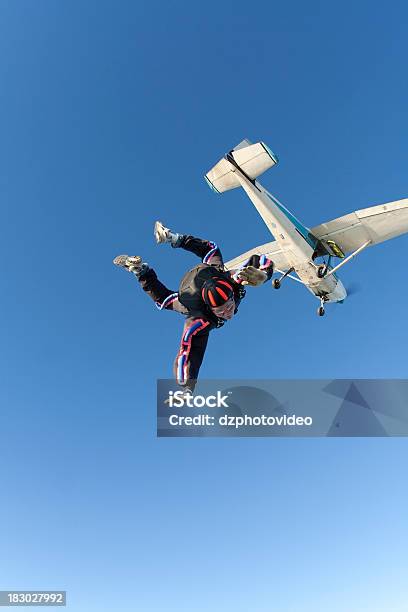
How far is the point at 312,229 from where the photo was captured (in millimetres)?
22969

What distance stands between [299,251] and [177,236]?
16.4 meters

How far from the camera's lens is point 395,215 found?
20.6 m

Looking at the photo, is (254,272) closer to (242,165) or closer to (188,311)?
(188,311)

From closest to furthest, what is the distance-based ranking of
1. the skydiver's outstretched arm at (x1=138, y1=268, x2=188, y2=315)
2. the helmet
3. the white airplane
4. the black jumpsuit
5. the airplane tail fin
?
the helmet
the black jumpsuit
the skydiver's outstretched arm at (x1=138, y1=268, x2=188, y2=315)
the airplane tail fin
the white airplane

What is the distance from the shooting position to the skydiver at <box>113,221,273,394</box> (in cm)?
562

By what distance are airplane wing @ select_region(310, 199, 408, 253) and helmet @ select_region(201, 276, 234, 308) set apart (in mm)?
17231

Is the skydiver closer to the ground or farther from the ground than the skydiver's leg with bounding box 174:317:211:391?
farther from the ground

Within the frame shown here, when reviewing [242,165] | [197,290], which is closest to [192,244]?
[197,290]

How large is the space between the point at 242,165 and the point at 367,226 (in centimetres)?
702

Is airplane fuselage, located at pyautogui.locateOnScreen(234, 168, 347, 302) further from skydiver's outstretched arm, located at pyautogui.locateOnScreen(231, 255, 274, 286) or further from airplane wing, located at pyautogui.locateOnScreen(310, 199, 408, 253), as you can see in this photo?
skydiver's outstretched arm, located at pyautogui.locateOnScreen(231, 255, 274, 286)

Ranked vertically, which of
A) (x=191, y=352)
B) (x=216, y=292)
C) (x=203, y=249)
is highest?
(x=203, y=249)

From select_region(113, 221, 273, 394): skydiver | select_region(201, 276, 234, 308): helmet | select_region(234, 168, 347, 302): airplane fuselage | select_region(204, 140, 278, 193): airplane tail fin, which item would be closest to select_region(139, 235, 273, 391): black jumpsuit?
select_region(113, 221, 273, 394): skydiver

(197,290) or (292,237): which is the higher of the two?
(292,237)

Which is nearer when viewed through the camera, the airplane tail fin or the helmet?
the helmet
